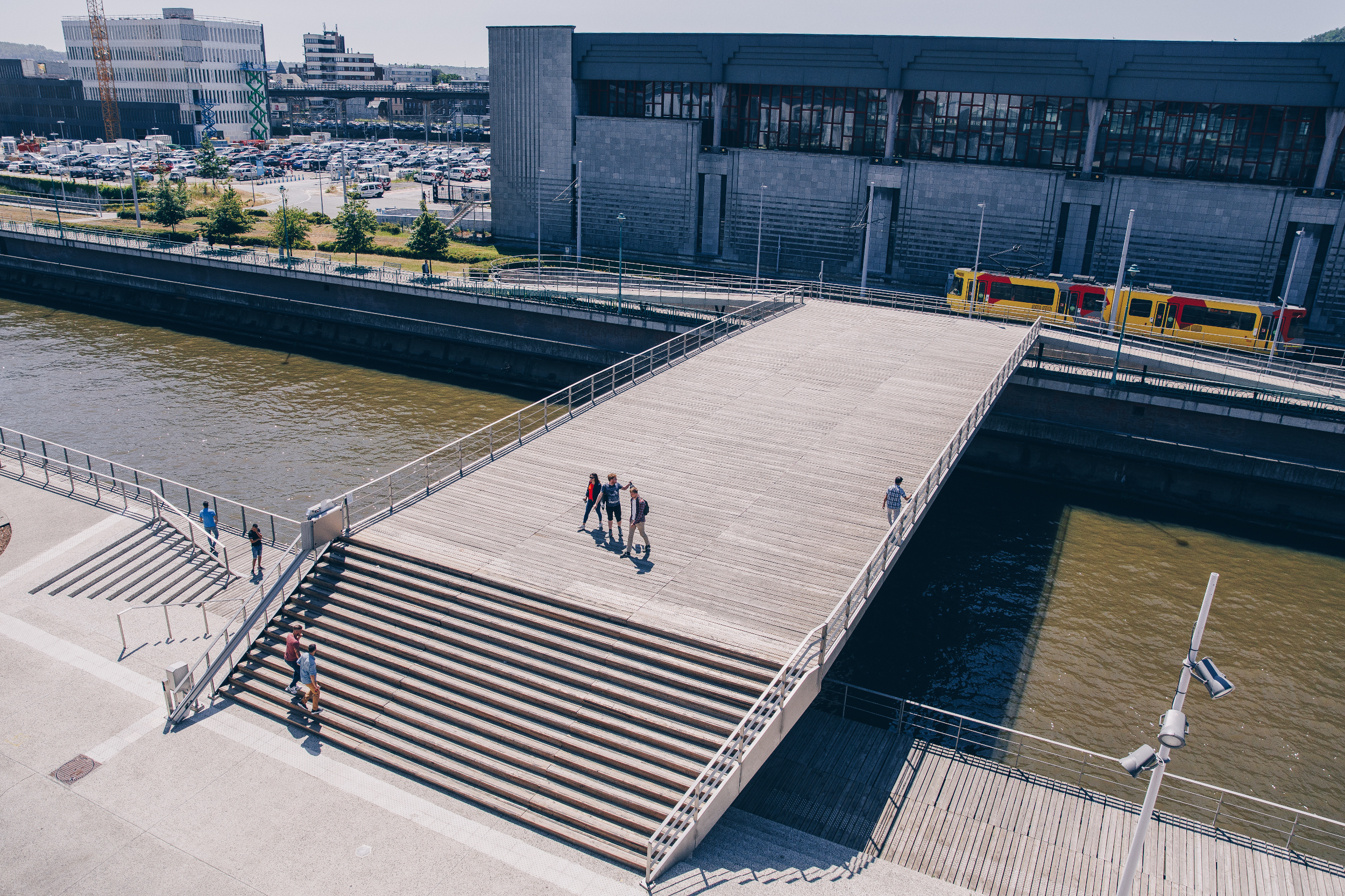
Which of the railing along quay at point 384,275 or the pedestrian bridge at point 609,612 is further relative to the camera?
the railing along quay at point 384,275

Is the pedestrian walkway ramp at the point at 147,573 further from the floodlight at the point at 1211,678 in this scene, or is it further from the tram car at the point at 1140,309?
the tram car at the point at 1140,309

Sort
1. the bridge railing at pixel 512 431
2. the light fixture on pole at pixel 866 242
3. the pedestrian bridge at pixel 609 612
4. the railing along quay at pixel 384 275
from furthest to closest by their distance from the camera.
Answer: the light fixture on pole at pixel 866 242
the railing along quay at pixel 384 275
the bridge railing at pixel 512 431
the pedestrian bridge at pixel 609 612

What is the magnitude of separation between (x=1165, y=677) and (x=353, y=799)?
667 inches

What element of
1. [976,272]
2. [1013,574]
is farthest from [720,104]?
[1013,574]

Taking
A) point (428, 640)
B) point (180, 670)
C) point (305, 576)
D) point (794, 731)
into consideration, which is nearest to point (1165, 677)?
point (794, 731)

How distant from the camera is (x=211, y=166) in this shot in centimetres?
8475

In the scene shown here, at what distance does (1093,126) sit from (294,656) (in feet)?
146

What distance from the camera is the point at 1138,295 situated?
121 ft

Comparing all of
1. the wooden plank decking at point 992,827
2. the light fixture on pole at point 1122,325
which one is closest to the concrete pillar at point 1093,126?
the light fixture on pole at point 1122,325

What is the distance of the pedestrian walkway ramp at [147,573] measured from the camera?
63.0 feet

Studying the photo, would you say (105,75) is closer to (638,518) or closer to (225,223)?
(225,223)

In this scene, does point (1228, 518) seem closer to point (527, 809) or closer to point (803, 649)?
point (803, 649)

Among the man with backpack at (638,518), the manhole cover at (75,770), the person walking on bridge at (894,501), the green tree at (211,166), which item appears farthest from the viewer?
the green tree at (211,166)

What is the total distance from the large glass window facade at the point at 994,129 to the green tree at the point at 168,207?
149 feet
